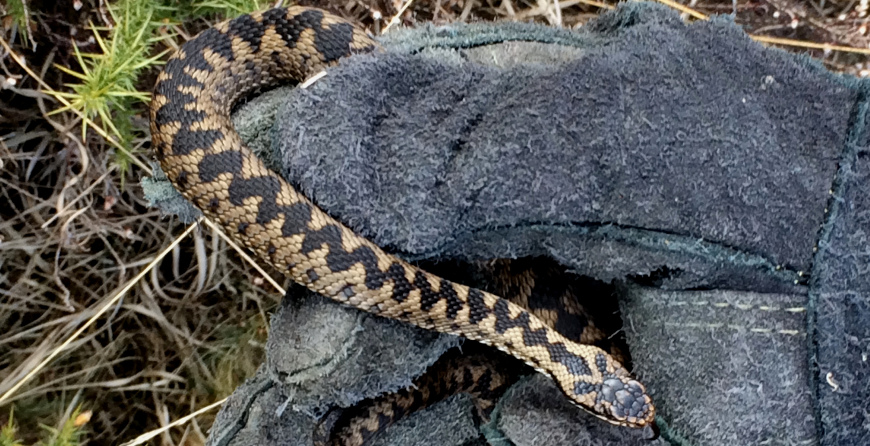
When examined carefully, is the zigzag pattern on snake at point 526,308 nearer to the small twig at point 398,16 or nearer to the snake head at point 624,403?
the snake head at point 624,403

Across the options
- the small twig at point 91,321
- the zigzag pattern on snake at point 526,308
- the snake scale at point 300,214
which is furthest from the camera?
the small twig at point 91,321

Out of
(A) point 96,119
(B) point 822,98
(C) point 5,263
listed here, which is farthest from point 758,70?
(C) point 5,263

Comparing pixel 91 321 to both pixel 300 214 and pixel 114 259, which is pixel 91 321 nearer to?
pixel 114 259

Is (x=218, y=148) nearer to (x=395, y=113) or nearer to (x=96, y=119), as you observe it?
(x=395, y=113)

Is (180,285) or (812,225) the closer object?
(812,225)

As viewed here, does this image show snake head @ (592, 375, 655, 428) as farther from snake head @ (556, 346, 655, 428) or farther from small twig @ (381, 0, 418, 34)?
small twig @ (381, 0, 418, 34)

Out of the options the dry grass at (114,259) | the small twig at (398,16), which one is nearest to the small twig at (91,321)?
the dry grass at (114,259)
